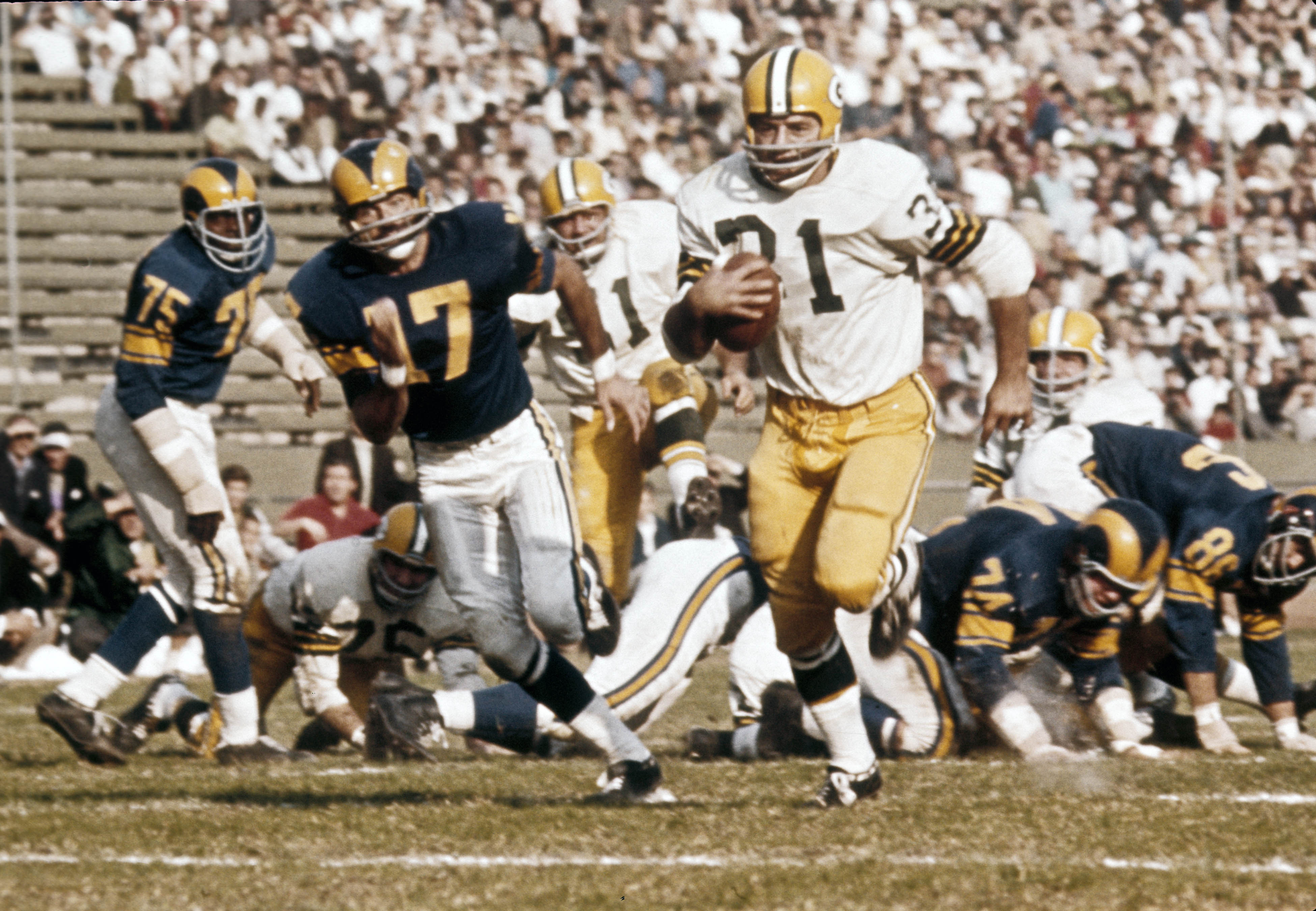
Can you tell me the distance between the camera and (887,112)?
1592cm

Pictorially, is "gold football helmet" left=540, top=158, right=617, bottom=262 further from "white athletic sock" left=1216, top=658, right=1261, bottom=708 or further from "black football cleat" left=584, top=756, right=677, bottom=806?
"black football cleat" left=584, top=756, right=677, bottom=806

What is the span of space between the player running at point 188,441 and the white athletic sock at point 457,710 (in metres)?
0.81

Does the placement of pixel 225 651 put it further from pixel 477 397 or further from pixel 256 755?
pixel 477 397

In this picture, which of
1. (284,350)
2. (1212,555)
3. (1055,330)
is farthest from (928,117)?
(284,350)

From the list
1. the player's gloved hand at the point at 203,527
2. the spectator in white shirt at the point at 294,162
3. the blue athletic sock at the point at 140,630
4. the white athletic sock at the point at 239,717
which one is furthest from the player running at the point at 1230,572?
the spectator in white shirt at the point at 294,162

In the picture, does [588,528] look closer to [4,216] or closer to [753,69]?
[753,69]

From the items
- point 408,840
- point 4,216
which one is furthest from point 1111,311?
point 408,840

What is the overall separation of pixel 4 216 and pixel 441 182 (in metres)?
3.60

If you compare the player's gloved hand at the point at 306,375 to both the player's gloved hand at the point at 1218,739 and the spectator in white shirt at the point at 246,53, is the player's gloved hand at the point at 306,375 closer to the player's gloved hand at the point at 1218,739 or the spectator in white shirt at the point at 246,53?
the player's gloved hand at the point at 1218,739

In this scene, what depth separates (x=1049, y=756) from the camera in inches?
223

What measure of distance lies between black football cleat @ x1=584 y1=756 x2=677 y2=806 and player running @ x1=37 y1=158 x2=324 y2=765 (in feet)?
5.65

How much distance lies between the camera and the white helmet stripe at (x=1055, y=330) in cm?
780

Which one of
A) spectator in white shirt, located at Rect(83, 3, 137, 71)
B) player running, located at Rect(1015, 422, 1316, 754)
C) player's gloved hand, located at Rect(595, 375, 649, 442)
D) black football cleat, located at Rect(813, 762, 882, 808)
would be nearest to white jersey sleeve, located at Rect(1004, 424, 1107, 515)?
player running, located at Rect(1015, 422, 1316, 754)

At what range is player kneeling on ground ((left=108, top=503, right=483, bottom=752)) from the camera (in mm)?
6188
